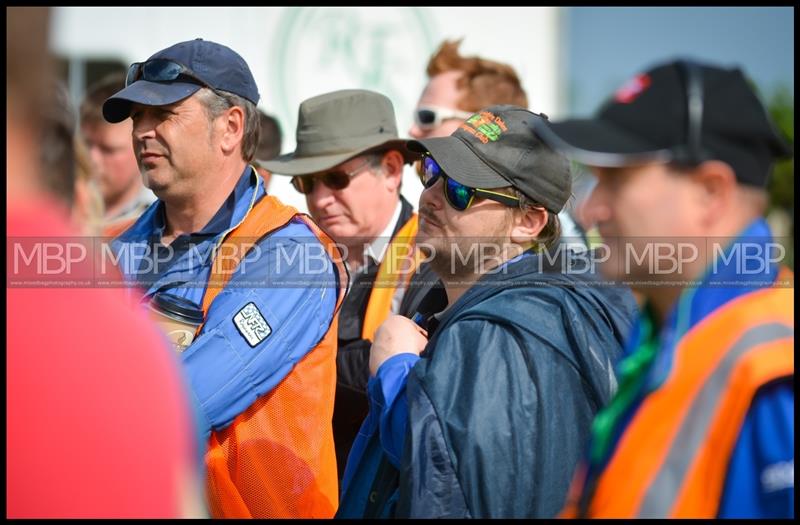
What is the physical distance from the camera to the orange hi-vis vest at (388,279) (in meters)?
3.82

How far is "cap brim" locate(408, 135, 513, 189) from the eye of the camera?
2.80 m

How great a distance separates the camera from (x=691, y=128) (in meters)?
1.73

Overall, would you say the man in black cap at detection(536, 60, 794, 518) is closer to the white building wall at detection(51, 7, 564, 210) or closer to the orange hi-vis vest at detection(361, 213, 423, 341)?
the orange hi-vis vest at detection(361, 213, 423, 341)

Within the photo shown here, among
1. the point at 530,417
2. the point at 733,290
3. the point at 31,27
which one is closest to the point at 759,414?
the point at 733,290

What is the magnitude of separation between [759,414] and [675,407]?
0.13 metres

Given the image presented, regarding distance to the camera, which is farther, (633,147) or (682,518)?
(633,147)

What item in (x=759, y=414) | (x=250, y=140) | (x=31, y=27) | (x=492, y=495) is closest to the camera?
(x=31, y=27)

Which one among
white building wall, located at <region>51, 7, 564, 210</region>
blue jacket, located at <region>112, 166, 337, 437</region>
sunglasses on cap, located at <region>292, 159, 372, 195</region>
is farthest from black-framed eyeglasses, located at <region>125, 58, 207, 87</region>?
white building wall, located at <region>51, 7, 564, 210</region>

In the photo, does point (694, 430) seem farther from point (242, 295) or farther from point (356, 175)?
point (356, 175)

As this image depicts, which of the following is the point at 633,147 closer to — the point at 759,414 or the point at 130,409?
the point at 759,414

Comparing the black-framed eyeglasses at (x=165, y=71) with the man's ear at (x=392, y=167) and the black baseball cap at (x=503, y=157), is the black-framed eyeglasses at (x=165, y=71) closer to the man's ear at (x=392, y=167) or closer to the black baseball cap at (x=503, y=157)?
the black baseball cap at (x=503, y=157)

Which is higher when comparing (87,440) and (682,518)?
(87,440)

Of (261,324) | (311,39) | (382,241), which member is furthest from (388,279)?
(311,39)

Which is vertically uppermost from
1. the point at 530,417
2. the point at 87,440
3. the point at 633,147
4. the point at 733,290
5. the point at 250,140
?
the point at 250,140
